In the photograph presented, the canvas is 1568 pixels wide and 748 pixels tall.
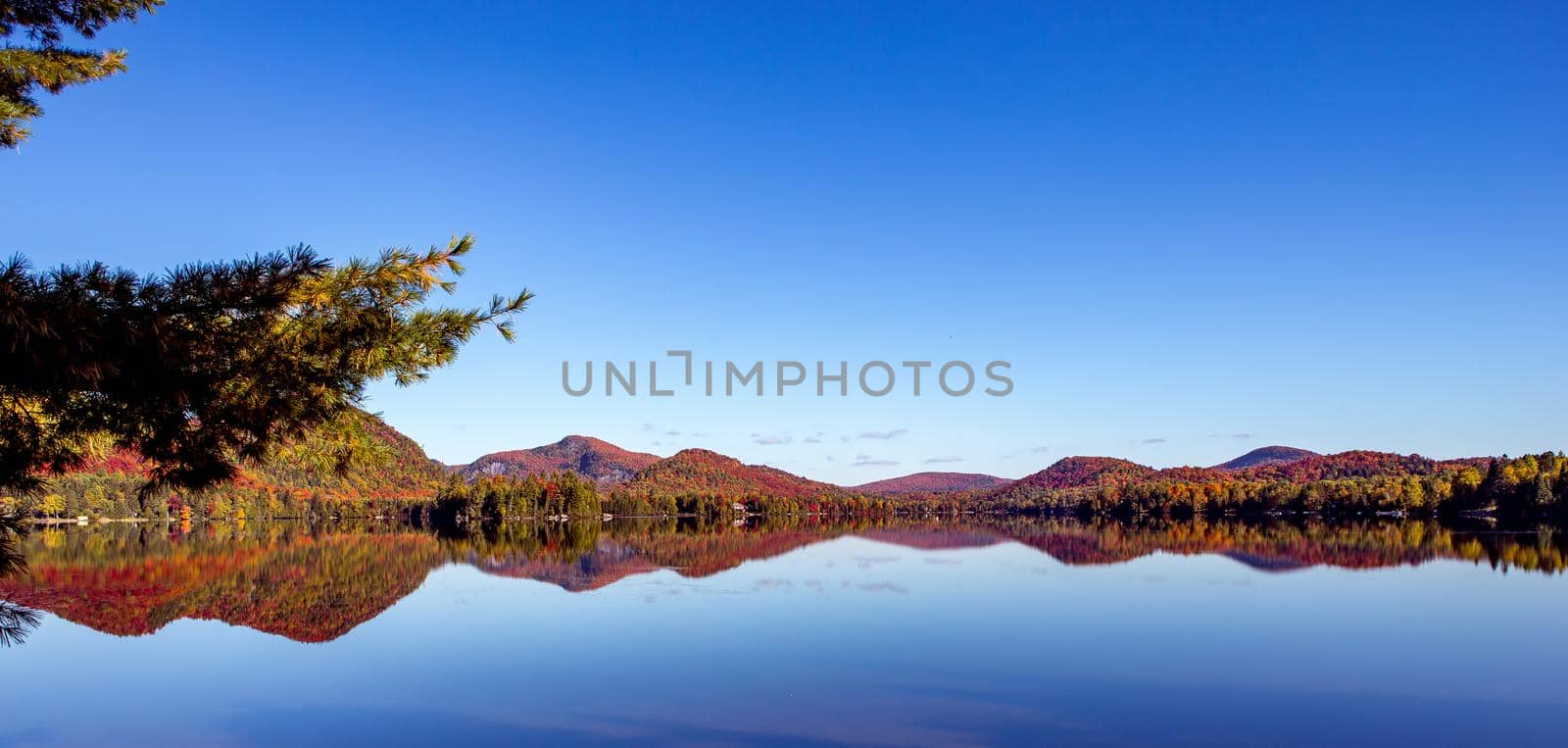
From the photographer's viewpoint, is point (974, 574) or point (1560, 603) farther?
point (974, 574)

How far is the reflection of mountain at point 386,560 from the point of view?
1109 inches

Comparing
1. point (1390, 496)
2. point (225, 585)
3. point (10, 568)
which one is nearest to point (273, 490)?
point (225, 585)

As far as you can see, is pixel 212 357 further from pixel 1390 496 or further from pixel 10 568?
pixel 1390 496

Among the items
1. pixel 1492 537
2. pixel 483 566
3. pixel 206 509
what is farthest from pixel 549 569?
pixel 206 509

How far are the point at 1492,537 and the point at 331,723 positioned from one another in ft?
256

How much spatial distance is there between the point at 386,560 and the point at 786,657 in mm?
35011

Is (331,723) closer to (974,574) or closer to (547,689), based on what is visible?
(547,689)

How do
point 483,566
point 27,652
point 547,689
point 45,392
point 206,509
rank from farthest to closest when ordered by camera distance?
point 206,509, point 483,566, point 27,652, point 547,689, point 45,392

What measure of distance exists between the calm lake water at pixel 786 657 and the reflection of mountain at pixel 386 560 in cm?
36

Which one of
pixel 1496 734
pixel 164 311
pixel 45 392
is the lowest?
pixel 1496 734

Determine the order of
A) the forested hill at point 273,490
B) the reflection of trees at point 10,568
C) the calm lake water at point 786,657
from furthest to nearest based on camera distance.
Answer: the calm lake water at point 786,657 → the forested hill at point 273,490 → the reflection of trees at point 10,568

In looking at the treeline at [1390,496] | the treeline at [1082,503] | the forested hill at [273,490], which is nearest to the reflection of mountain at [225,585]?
the forested hill at [273,490]

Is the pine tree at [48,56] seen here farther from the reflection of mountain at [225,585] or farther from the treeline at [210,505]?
the treeline at [210,505]

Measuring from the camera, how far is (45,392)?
5.49 metres
